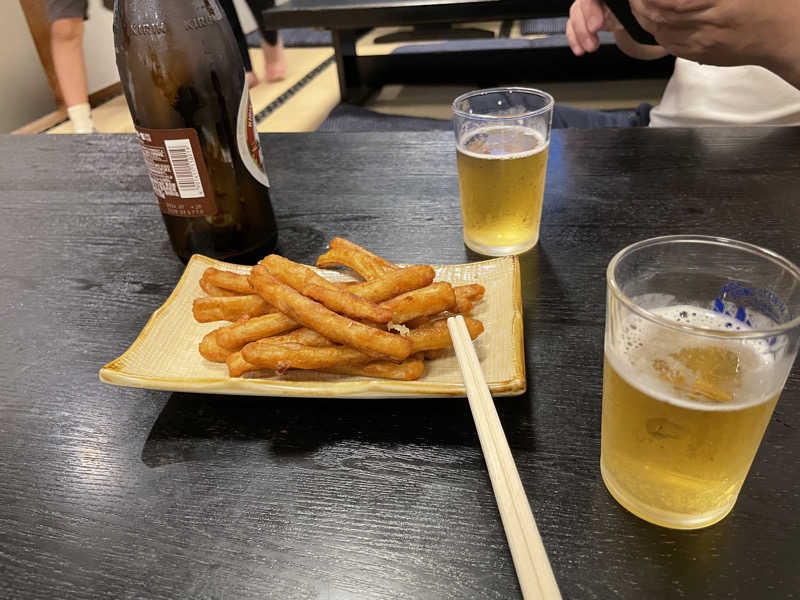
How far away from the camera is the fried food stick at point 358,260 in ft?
2.52

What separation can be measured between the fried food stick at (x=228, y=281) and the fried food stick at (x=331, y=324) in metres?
0.07

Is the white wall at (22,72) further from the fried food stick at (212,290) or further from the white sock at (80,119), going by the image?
the fried food stick at (212,290)

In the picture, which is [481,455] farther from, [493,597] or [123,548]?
[123,548]

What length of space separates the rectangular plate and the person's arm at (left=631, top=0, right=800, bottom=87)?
616 mm

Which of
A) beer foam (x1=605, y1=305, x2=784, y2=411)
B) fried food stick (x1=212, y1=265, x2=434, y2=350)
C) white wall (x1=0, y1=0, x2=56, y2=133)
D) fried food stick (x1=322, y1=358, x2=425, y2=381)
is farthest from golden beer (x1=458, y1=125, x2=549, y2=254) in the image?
white wall (x1=0, y1=0, x2=56, y2=133)

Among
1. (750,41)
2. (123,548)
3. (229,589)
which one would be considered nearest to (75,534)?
(123,548)

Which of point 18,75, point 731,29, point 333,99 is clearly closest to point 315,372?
point 731,29

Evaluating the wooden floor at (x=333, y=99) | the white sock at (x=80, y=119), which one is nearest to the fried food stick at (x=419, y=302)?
the wooden floor at (x=333, y=99)

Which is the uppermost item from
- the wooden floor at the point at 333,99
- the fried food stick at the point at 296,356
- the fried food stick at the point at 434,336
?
the fried food stick at the point at 296,356

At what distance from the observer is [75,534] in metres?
0.53

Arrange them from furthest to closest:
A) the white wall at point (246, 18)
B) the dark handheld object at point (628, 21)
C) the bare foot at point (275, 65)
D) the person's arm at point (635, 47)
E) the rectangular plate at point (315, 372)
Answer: the white wall at point (246, 18), the bare foot at point (275, 65), the person's arm at point (635, 47), the dark handheld object at point (628, 21), the rectangular plate at point (315, 372)

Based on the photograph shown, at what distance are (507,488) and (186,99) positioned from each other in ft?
2.21

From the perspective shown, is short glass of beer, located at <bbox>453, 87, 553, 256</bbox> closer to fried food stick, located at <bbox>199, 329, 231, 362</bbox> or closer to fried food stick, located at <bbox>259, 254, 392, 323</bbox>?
fried food stick, located at <bbox>259, 254, 392, 323</bbox>

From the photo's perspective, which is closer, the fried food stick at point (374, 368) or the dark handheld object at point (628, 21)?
the fried food stick at point (374, 368)
